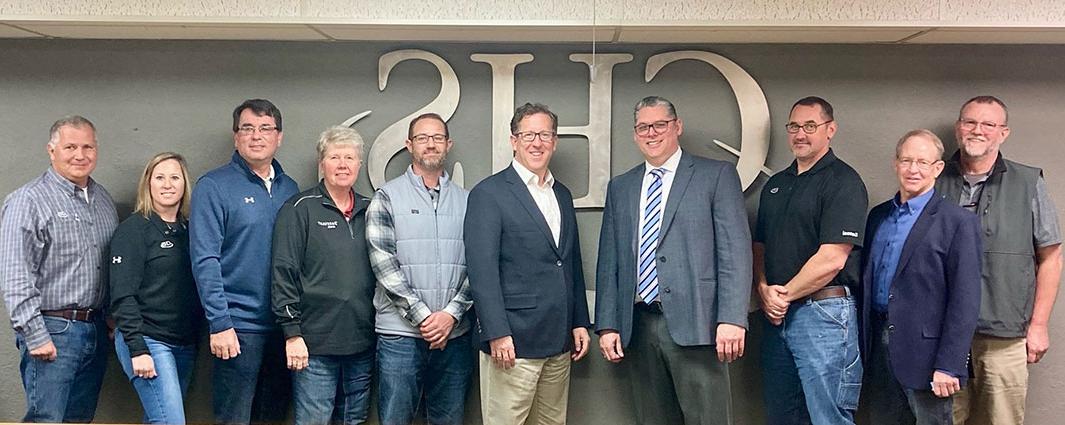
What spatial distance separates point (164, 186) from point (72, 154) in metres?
0.40

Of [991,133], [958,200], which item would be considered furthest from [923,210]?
[991,133]

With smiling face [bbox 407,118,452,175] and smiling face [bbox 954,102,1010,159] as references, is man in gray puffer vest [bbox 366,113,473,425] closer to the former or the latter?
smiling face [bbox 407,118,452,175]

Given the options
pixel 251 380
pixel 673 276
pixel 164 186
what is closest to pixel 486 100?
pixel 673 276

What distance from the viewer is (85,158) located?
288 centimetres

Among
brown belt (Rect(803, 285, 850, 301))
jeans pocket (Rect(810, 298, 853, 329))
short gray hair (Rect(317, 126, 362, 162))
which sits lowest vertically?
jeans pocket (Rect(810, 298, 853, 329))

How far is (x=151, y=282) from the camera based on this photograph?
2691mm

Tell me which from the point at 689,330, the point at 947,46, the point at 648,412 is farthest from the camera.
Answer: the point at 947,46

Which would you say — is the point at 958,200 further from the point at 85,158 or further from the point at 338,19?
the point at 85,158

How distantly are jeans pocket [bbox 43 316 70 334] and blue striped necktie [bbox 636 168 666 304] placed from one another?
192 cm

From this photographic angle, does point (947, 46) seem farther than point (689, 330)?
Yes

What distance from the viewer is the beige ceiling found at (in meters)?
2.89

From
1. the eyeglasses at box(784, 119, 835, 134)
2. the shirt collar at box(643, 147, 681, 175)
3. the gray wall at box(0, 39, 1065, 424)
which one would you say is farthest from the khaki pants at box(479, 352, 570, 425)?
the eyeglasses at box(784, 119, 835, 134)

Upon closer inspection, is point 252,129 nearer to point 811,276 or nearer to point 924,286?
point 811,276

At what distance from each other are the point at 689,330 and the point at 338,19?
5.22 ft
